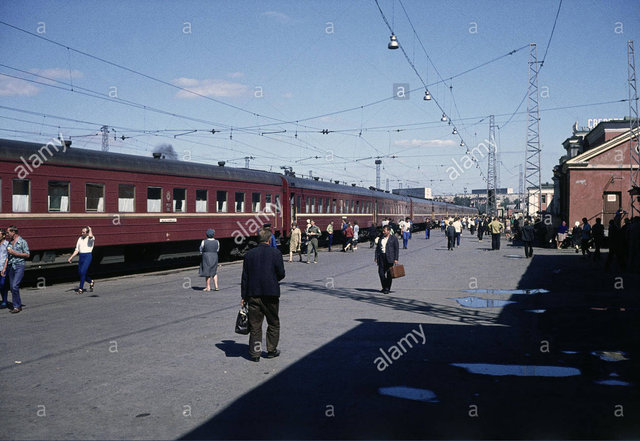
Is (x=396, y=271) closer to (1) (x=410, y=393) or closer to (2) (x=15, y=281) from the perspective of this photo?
(1) (x=410, y=393)

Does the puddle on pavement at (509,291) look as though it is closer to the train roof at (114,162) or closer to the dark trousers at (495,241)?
the train roof at (114,162)

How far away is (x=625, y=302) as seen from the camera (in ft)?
41.7

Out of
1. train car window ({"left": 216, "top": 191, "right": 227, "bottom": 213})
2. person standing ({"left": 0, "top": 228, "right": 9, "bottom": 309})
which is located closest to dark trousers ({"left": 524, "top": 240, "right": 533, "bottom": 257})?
train car window ({"left": 216, "top": 191, "right": 227, "bottom": 213})

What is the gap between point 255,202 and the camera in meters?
26.6

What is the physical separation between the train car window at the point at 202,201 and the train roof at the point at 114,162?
0.63 meters

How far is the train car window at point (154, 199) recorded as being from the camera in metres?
19.9

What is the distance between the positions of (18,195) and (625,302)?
48.5 ft

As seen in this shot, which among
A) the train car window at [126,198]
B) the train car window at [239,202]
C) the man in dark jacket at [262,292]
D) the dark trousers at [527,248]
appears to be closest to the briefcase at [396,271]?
the man in dark jacket at [262,292]

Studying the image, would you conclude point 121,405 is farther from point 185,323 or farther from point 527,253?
point 527,253

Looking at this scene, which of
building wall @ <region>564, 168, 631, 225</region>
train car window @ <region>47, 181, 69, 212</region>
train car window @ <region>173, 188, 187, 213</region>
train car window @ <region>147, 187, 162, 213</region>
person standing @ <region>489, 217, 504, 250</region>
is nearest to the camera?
train car window @ <region>47, 181, 69, 212</region>

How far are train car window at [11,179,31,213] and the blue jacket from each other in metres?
10.1

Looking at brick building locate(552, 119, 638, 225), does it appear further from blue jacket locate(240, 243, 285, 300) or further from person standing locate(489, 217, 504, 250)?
blue jacket locate(240, 243, 285, 300)

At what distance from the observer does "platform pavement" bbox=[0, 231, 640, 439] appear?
5.23 m

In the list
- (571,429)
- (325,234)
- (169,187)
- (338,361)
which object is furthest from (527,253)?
(571,429)
